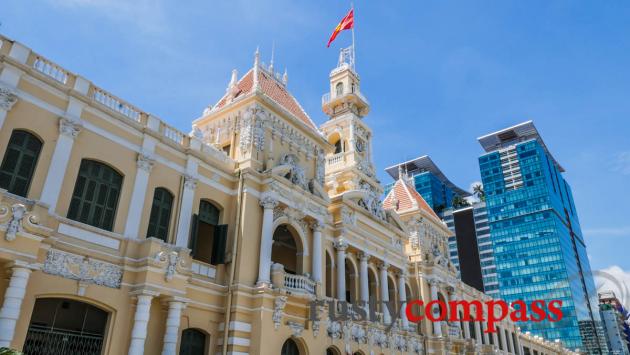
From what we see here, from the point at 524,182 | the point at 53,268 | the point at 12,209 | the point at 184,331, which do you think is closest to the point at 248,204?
the point at 184,331

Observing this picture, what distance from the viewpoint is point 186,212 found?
65.1ft

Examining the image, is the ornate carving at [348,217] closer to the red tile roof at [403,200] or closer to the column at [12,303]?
the red tile roof at [403,200]

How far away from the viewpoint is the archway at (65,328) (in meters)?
14.6

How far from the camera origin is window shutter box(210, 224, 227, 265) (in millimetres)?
20156

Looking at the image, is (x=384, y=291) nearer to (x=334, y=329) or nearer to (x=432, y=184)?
(x=334, y=329)

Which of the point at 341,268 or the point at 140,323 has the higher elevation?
the point at 341,268

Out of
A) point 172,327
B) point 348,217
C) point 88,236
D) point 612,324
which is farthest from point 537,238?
point 88,236

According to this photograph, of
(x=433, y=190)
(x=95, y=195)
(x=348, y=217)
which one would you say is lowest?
(x=95, y=195)

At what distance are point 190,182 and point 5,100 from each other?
288 inches

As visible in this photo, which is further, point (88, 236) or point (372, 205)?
point (372, 205)

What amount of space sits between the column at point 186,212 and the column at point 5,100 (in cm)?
690

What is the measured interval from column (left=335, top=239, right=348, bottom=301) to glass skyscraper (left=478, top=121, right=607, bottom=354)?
8085 centimetres

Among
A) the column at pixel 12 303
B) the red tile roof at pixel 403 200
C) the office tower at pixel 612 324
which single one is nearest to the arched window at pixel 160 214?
the column at pixel 12 303

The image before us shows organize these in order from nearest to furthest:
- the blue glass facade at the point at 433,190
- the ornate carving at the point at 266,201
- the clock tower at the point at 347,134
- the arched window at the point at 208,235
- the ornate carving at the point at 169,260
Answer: the ornate carving at the point at 169,260 → the arched window at the point at 208,235 → the ornate carving at the point at 266,201 → the clock tower at the point at 347,134 → the blue glass facade at the point at 433,190
